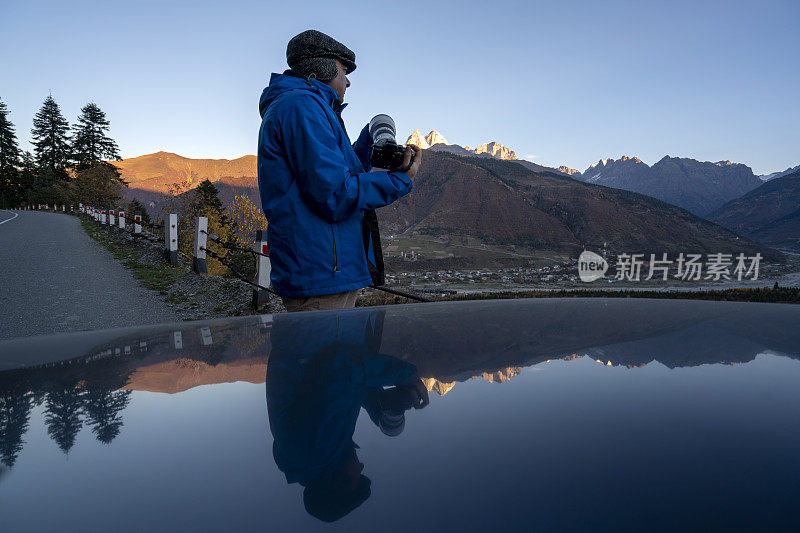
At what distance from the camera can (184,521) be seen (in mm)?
431

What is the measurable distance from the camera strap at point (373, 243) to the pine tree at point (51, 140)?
233ft

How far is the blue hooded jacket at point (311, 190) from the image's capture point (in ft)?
5.83

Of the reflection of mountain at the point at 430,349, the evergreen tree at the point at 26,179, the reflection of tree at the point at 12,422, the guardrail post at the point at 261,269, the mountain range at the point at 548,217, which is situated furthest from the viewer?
the mountain range at the point at 548,217

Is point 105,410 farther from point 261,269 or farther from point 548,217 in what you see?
point 548,217

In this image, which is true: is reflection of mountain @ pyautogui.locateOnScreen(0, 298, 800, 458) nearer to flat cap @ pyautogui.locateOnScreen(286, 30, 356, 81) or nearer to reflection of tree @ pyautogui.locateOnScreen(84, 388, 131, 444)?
reflection of tree @ pyautogui.locateOnScreen(84, 388, 131, 444)

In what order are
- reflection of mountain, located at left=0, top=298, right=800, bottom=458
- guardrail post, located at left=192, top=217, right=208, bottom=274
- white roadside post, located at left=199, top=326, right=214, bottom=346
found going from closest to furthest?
reflection of mountain, located at left=0, top=298, right=800, bottom=458 → white roadside post, located at left=199, top=326, right=214, bottom=346 → guardrail post, located at left=192, top=217, right=208, bottom=274

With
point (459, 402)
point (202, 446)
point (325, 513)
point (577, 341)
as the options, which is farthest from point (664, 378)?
point (202, 446)

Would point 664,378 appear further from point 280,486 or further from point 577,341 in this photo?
point 280,486

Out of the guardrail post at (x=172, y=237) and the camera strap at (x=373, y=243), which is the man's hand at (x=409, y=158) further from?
the guardrail post at (x=172, y=237)

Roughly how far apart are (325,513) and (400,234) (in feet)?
364

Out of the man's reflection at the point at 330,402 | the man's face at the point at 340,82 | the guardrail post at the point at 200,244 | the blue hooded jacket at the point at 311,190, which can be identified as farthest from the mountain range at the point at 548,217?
the man's reflection at the point at 330,402

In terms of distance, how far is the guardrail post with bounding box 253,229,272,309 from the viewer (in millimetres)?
6559

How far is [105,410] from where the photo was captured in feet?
2.45

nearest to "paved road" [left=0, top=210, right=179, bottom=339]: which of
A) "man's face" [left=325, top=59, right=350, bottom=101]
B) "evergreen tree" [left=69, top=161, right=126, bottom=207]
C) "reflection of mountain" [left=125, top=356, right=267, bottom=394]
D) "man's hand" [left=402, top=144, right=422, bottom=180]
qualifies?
"man's face" [left=325, top=59, right=350, bottom=101]
